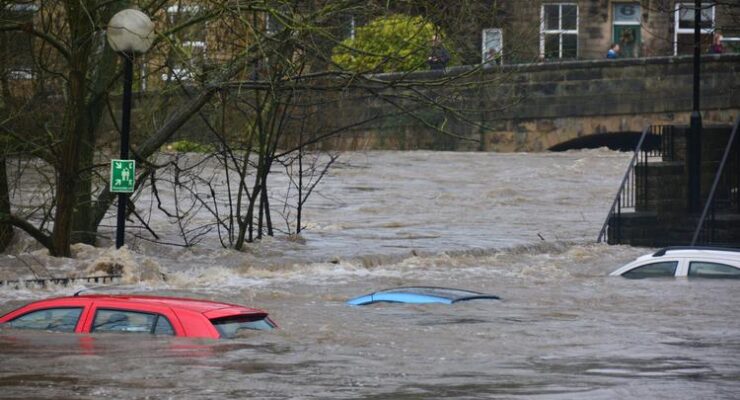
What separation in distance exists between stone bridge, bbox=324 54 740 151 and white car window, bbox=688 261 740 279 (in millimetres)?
26630

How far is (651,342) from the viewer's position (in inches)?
594

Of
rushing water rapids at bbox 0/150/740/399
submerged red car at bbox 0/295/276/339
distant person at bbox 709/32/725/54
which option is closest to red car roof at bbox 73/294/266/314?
submerged red car at bbox 0/295/276/339

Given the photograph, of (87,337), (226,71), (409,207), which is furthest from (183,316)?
(409,207)

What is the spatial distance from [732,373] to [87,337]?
210 inches

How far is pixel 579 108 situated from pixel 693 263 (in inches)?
1266

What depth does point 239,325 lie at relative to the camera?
1317 cm

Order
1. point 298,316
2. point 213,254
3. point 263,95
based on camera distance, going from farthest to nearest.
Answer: point 263,95 → point 213,254 → point 298,316

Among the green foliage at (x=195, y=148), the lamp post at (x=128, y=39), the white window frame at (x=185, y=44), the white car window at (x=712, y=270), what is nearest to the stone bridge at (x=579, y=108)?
the green foliage at (x=195, y=148)

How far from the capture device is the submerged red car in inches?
502

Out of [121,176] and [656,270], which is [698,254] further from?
[121,176]

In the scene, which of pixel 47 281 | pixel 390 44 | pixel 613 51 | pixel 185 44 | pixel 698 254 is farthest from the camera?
pixel 613 51

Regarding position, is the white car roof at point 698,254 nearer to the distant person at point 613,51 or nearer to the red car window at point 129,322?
the red car window at point 129,322

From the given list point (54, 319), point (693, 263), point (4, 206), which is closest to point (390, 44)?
point (4, 206)

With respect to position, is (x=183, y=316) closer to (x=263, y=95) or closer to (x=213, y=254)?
(x=213, y=254)
